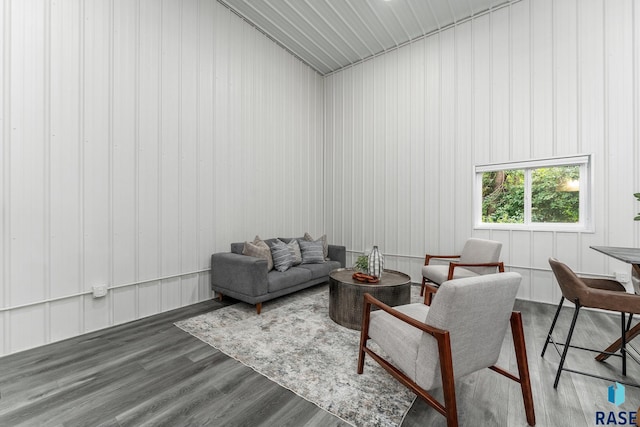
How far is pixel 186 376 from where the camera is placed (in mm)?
2057

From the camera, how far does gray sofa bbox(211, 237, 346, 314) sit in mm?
3219

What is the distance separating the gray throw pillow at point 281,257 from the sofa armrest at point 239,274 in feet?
1.68

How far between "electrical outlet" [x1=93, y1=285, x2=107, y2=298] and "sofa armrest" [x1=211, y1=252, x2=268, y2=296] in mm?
1166

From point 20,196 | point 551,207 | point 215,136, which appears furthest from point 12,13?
point 551,207

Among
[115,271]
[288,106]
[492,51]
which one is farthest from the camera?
[288,106]

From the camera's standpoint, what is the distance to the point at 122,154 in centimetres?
299

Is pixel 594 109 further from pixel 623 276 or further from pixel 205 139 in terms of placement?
pixel 205 139

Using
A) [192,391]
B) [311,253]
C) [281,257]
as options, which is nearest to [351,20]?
[311,253]

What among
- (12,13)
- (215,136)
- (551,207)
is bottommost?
(551,207)

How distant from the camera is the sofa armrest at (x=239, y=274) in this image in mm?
3207

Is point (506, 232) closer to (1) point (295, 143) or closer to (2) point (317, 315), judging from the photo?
(2) point (317, 315)

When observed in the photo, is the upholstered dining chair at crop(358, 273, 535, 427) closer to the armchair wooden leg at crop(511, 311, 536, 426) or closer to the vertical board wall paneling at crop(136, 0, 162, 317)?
the armchair wooden leg at crop(511, 311, 536, 426)

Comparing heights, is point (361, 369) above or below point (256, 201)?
below

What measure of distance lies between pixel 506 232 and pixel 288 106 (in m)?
4.07
